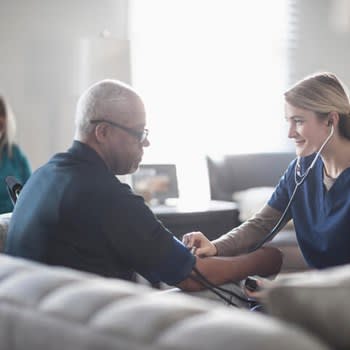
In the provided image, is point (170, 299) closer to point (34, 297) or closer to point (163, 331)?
point (163, 331)

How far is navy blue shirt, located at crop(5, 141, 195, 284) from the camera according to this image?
182cm

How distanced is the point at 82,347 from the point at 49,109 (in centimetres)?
428

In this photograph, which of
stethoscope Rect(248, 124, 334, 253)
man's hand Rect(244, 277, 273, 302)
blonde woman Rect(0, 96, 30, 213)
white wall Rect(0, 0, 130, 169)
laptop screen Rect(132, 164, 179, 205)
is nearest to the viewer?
man's hand Rect(244, 277, 273, 302)

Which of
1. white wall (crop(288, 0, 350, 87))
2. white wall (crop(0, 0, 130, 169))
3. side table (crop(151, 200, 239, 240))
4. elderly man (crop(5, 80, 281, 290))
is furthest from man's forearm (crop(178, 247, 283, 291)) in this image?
white wall (crop(288, 0, 350, 87))

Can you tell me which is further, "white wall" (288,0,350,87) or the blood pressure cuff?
"white wall" (288,0,350,87)

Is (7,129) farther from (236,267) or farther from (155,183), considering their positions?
(236,267)

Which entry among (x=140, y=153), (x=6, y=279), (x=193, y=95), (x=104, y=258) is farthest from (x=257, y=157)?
(x=6, y=279)

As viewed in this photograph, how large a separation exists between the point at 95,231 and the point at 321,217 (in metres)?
0.73

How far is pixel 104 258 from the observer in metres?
1.87

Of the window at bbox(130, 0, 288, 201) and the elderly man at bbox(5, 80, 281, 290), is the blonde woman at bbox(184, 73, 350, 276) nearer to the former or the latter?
the elderly man at bbox(5, 80, 281, 290)

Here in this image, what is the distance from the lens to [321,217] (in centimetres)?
223

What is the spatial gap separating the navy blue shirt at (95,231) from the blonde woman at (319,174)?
0.41 m

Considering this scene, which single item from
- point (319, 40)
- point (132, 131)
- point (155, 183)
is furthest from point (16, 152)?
point (319, 40)

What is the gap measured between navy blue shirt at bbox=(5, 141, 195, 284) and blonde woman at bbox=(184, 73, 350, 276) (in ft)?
1.36
